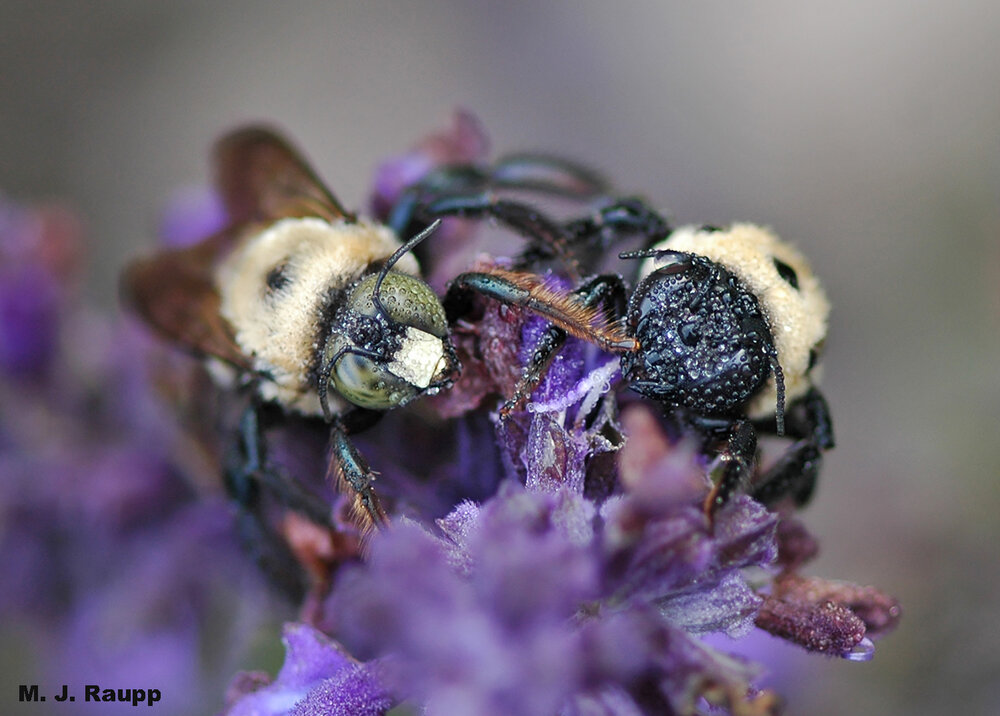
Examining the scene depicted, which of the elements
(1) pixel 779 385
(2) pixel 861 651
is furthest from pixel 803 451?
(2) pixel 861 651

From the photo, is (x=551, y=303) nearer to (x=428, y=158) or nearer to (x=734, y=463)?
(x=734, y=463)

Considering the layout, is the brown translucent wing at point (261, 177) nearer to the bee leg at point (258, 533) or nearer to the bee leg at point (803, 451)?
the bee leg at point (258, 533)

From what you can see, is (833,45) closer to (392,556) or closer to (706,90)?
(706,90)

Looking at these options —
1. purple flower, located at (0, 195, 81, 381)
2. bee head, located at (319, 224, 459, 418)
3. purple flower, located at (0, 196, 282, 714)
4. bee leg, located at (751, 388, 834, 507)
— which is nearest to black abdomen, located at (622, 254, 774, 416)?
bee leg, located at (751, 388, 834, 507)

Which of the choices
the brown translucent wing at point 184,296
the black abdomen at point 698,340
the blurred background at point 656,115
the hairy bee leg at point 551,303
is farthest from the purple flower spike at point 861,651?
the blurred background at point 656,115

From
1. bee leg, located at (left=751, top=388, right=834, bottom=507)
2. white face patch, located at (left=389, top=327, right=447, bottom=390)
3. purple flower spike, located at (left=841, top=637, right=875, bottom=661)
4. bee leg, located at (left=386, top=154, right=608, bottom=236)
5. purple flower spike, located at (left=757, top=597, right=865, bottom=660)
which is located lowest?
purple flower spike, located at (left=841, top=637, right=875, bottom=661)

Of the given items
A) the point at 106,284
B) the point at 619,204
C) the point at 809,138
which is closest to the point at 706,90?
the point at 809,138

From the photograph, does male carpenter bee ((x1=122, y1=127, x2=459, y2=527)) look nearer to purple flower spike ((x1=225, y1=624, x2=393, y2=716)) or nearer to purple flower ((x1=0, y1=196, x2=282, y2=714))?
purple flower spike ((x1=225, y1=624, x2=393, y2=716))
